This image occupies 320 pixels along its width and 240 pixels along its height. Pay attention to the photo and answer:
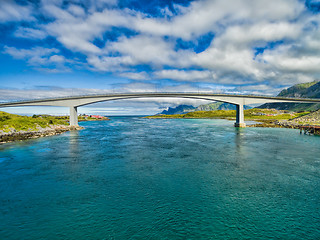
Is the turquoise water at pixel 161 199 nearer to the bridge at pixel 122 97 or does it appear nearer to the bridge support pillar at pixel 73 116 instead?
the bridge at pixel 122 97

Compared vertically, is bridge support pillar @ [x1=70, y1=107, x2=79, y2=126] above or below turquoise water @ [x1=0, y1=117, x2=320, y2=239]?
above

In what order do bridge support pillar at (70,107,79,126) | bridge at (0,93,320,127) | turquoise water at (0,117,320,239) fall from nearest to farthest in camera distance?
turquoise water at (0,117,320,239)
bridge at (0,93,320,127)
bridge support pillar at (70,107,79,126)

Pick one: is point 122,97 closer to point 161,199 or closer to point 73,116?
point 73,116

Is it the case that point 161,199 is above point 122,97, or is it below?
below

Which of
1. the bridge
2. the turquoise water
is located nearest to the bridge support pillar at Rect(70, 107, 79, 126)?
the bridge

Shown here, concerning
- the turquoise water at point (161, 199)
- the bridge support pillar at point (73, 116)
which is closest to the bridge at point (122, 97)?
the bridge support pillar at point (73, 116)

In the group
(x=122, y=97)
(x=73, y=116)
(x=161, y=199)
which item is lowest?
(x=161, y=199)

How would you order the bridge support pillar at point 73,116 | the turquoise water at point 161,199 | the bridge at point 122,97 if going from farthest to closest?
the bridge support pillar at point 73,116 → the bridge at point 122,97 → the turquoise water at point 161,199

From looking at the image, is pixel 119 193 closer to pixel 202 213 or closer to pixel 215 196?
pixel 202 213

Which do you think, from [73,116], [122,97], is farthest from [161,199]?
[73,116]

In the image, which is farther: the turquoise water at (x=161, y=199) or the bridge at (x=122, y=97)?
the bridge at (x=122, y=97)

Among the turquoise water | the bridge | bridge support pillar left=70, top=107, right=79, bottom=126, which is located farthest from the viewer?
bridge support pillar left=70, top=107, right=79, bottom=126

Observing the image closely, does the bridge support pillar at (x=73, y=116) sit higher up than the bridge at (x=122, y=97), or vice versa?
the bridge at (x=122, y=97)

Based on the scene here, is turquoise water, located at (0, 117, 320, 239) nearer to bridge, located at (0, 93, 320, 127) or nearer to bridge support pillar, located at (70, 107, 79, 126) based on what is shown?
bridge, located at (0, 93, 320, 127)
